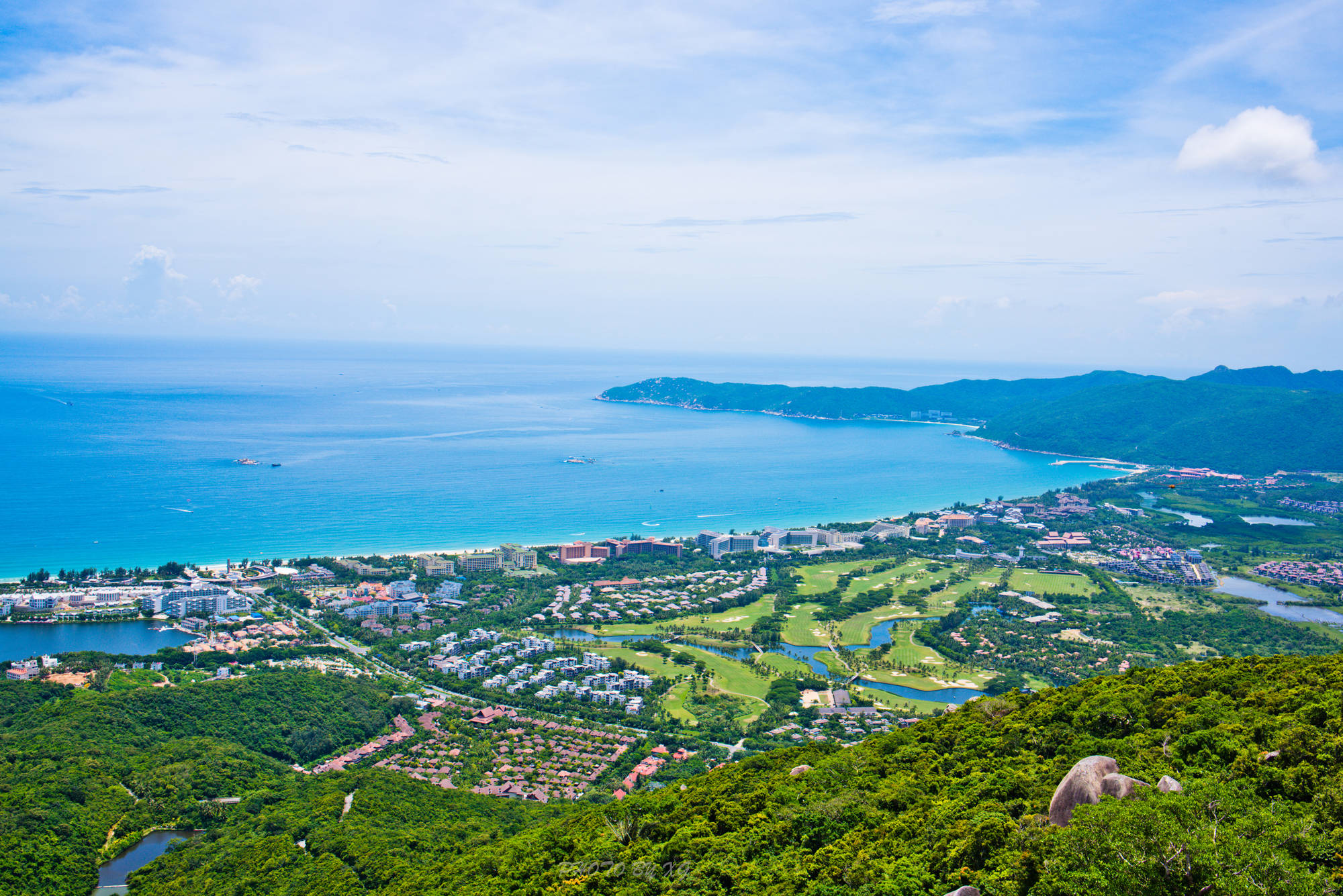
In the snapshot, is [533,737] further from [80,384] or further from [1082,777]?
[80,384]

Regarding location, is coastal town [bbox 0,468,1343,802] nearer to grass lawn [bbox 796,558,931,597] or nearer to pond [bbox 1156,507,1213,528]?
grass lawn [bbox 796,558,931,597]

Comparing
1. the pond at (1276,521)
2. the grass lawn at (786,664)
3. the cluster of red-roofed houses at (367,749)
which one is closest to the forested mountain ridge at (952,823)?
the cluster of red-roofed houses at (367,749)

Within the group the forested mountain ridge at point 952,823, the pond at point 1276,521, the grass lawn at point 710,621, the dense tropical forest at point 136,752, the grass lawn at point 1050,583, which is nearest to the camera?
the forested mountain ridge at point 952,823

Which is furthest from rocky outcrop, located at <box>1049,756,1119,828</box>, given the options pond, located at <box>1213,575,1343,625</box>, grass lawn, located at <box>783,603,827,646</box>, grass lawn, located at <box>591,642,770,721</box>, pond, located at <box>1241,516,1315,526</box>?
pond, located at <box>1241,516,1315,526</box>

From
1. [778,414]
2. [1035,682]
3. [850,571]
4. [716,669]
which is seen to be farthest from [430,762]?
[778,414]

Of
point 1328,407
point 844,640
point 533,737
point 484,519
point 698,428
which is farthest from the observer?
point 698,428

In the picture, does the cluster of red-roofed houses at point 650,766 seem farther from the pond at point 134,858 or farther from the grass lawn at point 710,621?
the grass lawn at point 710,621

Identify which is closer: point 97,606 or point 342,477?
point 97,606

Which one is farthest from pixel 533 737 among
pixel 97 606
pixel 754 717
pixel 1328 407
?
pixel 1328 407
